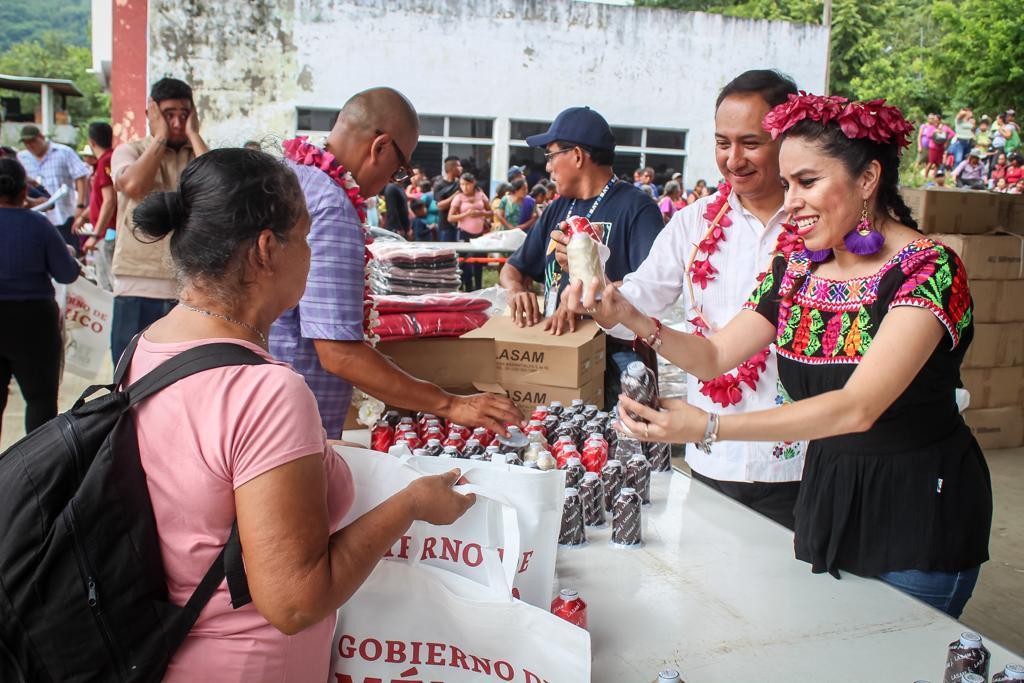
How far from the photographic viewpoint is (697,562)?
1894 millimetres

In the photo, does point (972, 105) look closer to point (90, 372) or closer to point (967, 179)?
point (967, 179)

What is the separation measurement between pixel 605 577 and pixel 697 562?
0.76 feet

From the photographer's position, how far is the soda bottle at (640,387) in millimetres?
1737

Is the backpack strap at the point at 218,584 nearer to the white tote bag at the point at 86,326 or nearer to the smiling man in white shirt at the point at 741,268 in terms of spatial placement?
the smiling man in white shirt at the point at 741,268

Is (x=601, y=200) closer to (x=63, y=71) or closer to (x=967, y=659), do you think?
(x=967, y=659)

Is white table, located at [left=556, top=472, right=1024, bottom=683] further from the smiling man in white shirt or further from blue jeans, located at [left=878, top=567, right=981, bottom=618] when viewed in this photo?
the smiling man in white shirt

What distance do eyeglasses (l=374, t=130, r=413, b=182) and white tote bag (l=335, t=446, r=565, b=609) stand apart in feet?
3.68

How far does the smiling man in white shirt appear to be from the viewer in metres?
2.42

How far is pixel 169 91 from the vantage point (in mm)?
4090

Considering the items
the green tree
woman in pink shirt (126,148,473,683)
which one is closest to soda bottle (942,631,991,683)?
woman in pink shirt (126,148,473,683)

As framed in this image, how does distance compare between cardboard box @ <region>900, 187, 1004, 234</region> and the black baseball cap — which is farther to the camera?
cardboard box @ <region>900, 187, 1004, 234</region>

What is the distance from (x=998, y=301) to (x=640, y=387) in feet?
14.5

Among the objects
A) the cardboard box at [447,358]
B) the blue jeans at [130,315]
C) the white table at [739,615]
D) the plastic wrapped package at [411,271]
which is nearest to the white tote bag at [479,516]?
the white table at [739,615]

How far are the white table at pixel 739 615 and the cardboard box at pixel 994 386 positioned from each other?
3.96 meters
